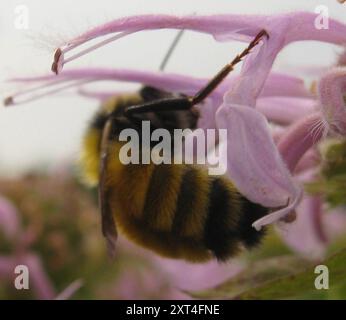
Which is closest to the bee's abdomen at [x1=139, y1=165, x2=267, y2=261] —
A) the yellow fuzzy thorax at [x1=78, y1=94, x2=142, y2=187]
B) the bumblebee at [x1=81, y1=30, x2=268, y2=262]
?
the bumblebee at [x1=81, y1=30, x2=268, y2=262]

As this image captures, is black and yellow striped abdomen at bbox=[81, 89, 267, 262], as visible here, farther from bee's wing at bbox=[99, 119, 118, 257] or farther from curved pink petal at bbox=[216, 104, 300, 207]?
curved pink petal at bbox=[216, 104, 300, 207]

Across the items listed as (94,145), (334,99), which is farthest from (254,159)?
(94,145)

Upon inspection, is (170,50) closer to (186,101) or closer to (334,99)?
(186,101)

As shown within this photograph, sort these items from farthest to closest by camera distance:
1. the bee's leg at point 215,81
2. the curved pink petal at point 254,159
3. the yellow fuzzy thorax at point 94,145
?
the yellow fuzzy thorax at point 94,145
the bee's leg at point 215,81
the curved pink petal at point 254,159

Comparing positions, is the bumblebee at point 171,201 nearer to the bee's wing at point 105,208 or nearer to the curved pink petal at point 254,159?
the bee's wing at point 105,208

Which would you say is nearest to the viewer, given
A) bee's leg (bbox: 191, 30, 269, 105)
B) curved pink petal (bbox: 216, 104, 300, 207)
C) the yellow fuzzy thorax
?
curved pink petal (bbox: 216, 104, 300, 207)

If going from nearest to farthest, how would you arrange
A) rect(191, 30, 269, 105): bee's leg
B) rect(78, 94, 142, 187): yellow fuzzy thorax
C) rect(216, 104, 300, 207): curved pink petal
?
rect(216, 104, 300, 207): curved pink petal → rect(191, 30, 269, 105): bee's leg → rect(78, 94, 142, 187): yellow fuzzy thorax

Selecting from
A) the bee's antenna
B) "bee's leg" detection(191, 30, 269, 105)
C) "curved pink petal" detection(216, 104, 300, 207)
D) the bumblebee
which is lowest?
"curved pink petal" detection(216, 104, 300, 207)

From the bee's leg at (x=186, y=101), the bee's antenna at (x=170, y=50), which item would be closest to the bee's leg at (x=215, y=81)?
the bee's leg at (x=186, y=101)
